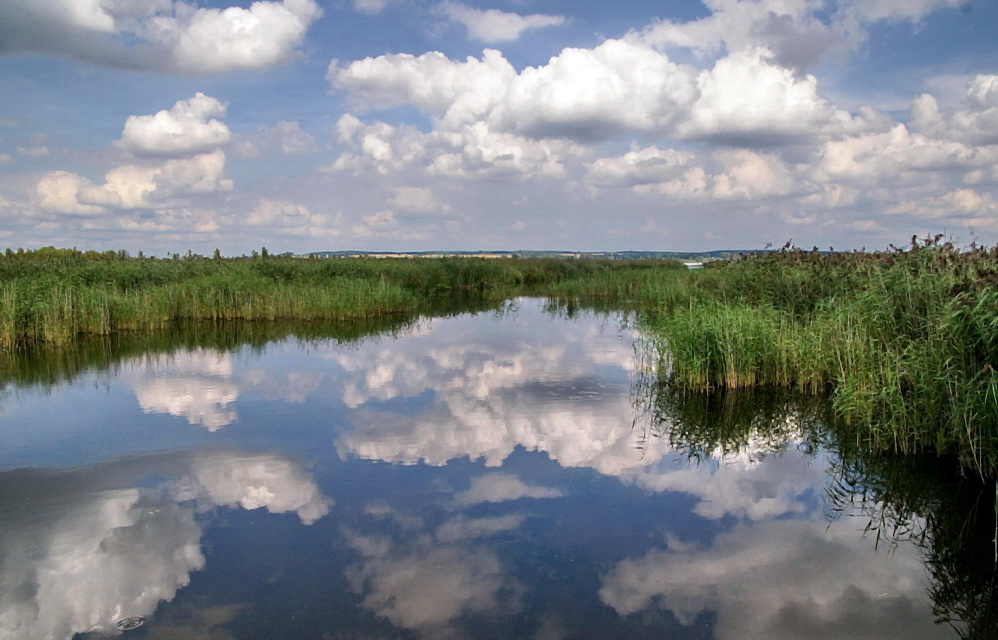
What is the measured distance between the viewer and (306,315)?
22.4 m

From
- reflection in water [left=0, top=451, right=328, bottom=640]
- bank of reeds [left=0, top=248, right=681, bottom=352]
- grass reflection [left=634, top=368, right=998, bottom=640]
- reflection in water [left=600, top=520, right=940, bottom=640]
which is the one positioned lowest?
reflection in water [left=0, top=451, right=328, bottom=640]

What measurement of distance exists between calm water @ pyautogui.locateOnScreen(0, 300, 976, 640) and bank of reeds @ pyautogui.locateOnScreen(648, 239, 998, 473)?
3.33 feet

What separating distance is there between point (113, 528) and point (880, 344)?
8592mm

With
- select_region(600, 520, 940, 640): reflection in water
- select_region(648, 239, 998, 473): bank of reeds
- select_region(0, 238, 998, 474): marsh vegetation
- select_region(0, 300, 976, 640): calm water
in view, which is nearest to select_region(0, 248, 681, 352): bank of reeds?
select_region(0, 238, 998, 474): marsh vegetation

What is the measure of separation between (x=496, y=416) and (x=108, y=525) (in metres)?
5.16

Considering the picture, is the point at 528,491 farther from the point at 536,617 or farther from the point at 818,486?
the point at 818,486

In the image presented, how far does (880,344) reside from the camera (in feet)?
28.7

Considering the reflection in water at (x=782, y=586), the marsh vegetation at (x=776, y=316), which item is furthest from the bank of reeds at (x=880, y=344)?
the reflection in water at (x=782, y=586)

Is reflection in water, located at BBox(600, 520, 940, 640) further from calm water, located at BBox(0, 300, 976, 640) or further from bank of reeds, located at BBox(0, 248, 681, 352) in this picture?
bank of reeds, located at BBox(0, 248, 681, 352)

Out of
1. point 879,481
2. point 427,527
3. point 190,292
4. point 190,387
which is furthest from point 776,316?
point 190,292

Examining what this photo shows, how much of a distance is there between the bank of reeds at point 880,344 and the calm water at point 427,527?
1016mm

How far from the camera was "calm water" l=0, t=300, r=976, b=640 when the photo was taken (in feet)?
15.2

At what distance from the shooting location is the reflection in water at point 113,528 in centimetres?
473

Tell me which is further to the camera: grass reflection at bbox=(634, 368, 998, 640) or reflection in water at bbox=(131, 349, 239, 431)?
reflection in water at bbox=(131, 349, 239, 431)
